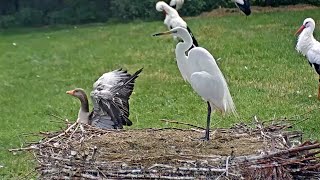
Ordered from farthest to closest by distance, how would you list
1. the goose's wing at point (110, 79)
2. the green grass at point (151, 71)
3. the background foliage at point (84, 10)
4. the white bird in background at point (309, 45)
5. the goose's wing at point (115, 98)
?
1. the background foliage at point (84, 10)
2. the white bird in background at point (309, 45)
3. the green grass at point (151, 71)
4. the goose's wing at point (110, 79)
5. the goose's wing at point (115, 98)

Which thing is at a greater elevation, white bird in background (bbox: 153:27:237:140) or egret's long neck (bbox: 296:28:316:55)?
egret's long neck (bbox: 296:28:316:55)

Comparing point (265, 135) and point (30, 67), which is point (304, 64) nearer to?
point (30, 67)

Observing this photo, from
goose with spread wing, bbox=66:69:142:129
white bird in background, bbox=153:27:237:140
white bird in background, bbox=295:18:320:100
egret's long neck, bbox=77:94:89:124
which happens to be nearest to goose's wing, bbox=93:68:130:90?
goose with spread wing, bbox=66:69:142:129

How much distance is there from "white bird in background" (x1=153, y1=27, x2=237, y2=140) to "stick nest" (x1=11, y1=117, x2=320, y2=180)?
1.28 feet

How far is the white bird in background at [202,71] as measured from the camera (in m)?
6.55

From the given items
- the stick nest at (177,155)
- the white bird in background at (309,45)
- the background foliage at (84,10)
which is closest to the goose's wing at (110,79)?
the stick nest at (177,155)

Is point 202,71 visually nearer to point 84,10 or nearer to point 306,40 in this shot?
point 306,40

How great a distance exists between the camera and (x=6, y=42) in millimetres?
20797

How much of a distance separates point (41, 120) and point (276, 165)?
594 cm

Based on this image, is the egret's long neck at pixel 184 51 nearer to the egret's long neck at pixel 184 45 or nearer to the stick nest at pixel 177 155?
the egret's long neck at pixel 184 45

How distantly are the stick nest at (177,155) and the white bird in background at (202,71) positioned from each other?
391mm

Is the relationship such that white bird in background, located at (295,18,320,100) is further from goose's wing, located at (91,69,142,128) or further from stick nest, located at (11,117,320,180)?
stick nest, located at (11,117,320,180)

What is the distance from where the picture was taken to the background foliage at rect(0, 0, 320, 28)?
75.4ft

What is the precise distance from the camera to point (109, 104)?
784 cm
